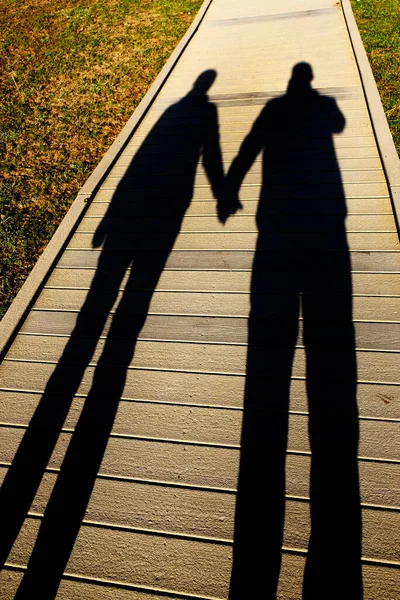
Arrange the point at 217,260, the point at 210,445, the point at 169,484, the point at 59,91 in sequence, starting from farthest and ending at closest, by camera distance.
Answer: the point at 59,91 < the point at 217,260 < the point at 210,445 < the point at 169,484

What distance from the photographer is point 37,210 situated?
534 cm

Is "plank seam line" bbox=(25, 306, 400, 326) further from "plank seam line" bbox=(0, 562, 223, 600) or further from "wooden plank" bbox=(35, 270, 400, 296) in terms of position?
"plank seam line" bbox=(0, 562, 223, 600)

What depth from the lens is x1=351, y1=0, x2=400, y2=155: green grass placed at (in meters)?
5.96

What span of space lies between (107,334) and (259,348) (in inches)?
57.4

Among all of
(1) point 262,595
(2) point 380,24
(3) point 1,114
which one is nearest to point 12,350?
(1) point 262,595

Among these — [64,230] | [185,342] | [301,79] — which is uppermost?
[301,79]

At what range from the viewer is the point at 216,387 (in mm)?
3197

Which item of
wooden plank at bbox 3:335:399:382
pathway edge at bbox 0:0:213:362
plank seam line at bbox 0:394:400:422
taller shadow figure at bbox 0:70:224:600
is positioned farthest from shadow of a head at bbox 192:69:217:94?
plank seam line at bbox 0:394:400:422

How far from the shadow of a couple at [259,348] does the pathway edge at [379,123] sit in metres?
0.59

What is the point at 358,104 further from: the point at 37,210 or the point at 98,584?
the point at 98,584

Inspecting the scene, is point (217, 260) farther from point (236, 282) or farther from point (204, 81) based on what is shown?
point (204, 81)

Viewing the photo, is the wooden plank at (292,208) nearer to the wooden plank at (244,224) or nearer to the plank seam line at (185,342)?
the wooden plank at (244,224)

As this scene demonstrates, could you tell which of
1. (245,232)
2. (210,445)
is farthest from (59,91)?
(210,445)

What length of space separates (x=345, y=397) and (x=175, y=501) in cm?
152
